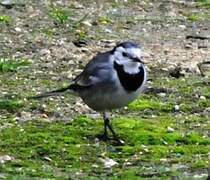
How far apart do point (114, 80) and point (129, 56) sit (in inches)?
8.1

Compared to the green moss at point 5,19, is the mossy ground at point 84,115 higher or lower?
lower

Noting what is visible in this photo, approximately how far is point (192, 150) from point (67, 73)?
8.80 feet

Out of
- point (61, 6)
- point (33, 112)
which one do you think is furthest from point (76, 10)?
point (33, 112)

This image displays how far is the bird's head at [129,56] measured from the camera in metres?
7.07

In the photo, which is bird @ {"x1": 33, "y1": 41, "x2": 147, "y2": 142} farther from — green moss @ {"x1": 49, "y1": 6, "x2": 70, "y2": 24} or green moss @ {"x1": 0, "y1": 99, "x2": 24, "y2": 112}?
green moss @ {"x1": 49, "y1": 6, "x2": 70, "y2": 24}

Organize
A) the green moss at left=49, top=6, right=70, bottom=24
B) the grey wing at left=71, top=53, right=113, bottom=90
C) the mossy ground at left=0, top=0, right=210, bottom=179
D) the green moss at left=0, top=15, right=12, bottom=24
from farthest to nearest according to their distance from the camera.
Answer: the green moss at left=49, top=6, right=70, bottom=24, the green moss at left=0, top=15, right=12, bottom=24, the grey wing at left=71, top=53, right=113, bottom=90, the mossy ground at left=0, top=0, right=210, bottom=179

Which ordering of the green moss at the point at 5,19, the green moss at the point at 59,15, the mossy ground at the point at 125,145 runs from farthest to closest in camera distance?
the green moss at the point at 59,15 → the green moss at the point at 5,19 → the mossy ground at the point at 125,145

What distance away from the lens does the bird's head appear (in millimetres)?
7065

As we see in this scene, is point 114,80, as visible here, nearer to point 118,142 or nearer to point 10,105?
point 118,142

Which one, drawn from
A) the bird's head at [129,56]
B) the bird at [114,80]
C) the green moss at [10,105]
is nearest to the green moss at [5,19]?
the green moss at [10,105]

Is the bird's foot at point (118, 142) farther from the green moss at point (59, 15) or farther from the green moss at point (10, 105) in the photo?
the green moss at point (59, 15)

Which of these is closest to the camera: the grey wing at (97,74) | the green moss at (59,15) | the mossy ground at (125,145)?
the mossy ground at (125,145)

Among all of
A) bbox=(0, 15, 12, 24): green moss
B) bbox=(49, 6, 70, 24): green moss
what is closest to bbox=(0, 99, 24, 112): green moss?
bbox=(0, 15, 12, 24): green moss

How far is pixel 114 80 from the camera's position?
23.1ft
